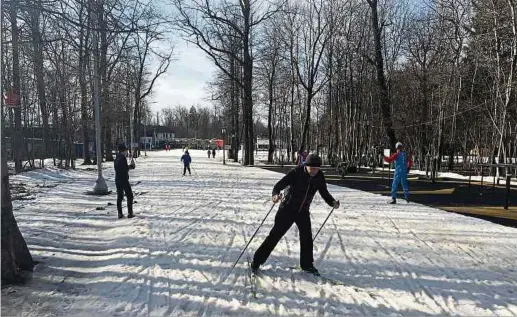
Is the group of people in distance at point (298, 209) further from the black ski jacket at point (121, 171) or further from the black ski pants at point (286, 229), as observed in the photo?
the black ski jacket at point (121, 171)

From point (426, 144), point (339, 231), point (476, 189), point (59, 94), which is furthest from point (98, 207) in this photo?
point (426, 144)

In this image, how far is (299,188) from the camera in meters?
6.64

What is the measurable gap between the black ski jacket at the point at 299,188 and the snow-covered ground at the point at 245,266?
3.26 ft

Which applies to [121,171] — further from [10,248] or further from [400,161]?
[400,161]

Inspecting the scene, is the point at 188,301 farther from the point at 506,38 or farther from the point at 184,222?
the point at 506,38

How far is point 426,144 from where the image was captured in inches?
1606

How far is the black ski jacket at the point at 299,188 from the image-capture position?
6633 mm

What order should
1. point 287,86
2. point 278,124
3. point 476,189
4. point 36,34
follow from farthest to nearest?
point 278,124 < point 287,86 < point 476,189 < point 36,34

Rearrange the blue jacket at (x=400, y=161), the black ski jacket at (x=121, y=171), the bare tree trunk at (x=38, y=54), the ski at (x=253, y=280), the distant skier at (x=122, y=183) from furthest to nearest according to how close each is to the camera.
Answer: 1. the blue jacket at (x=400, y=161)
2. the black ski jacket at (x=121, y=171)
3. the distant skier at (x=122, y=183)
4. the bare tree trunk at (x=38, y=54)
5. the ski at (x=253, y=280)

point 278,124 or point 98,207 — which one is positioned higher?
point 278,124

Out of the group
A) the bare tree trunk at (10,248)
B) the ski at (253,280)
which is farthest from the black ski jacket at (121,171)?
the ski at (253,280)

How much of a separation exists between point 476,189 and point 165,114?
158m

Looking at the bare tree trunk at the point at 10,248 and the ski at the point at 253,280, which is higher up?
the bare tree trunk at the point at 10,248

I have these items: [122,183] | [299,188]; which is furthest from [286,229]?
[122,183]
